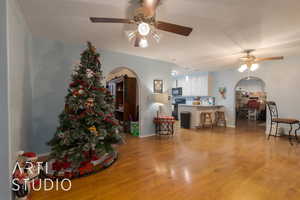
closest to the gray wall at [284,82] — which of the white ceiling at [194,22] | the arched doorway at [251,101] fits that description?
the white ceiling at [194,22]

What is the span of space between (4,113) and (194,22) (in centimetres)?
288

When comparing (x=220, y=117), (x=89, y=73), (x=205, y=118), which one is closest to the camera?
(x=89, y=73)

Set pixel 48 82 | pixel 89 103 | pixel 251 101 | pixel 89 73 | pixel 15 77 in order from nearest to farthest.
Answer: pixel 15 77
pixel 89 103
pixel 89 73
pixel 48 82
pixel 251 101

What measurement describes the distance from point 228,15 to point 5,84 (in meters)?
3.08

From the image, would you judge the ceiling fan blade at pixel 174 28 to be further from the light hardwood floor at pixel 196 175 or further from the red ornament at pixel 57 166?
the red ornament at pixel 57 166

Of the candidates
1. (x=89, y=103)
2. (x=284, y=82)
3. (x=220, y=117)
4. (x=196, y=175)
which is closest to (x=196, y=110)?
(x=220, y=117)

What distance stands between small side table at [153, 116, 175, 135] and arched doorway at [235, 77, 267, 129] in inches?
211

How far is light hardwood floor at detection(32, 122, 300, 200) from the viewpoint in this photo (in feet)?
6.30

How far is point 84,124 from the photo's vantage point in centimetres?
262

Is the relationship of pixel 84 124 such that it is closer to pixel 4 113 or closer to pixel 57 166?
pixel 57 166

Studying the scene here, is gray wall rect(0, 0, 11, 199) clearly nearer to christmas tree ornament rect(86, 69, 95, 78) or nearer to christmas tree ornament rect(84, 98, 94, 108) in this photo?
christmas tree ornament rect(84, 98, 94, 108)

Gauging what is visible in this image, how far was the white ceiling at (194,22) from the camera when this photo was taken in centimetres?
200

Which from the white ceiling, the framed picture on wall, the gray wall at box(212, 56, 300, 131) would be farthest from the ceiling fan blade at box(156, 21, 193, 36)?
the gray wall at box(212, 56, 300, 131)

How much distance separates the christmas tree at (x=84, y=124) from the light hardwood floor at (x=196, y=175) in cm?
42
